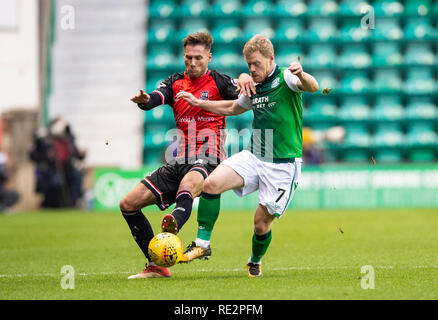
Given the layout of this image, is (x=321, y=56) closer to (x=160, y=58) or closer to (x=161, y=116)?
(x=160, y=58)

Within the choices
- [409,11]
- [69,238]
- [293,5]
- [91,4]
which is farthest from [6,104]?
[409,11]

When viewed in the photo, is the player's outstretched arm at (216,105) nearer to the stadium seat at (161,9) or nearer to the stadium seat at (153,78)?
the stadium seat at (153,78)

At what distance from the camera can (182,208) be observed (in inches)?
246

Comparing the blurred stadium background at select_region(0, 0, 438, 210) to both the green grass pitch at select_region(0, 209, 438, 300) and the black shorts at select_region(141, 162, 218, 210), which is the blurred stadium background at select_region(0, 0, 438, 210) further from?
the black shorts at select_region(141, 162, 218, 210)

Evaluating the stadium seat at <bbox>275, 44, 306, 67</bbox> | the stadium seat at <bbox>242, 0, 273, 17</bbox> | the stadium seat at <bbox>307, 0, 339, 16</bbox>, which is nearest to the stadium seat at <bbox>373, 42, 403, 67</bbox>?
the stadium seat at <bbox>307, 0, 339, 16</bbox>

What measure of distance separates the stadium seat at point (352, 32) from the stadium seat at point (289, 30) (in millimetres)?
1317

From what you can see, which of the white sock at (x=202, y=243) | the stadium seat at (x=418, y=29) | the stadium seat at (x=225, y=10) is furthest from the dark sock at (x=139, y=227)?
the stadium seat at (x=418, y=29)

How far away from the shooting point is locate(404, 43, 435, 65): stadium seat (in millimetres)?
23453

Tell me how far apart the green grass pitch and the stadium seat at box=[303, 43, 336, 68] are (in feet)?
30.6

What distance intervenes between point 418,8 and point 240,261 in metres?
18.0

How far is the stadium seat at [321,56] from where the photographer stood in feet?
76.1

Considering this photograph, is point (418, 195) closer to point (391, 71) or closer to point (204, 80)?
point (391, 71)

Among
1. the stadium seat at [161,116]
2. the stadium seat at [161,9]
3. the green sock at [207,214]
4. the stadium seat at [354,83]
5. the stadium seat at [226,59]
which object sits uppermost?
the stadium seat at [161,9]

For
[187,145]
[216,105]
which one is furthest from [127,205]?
[216,105]
